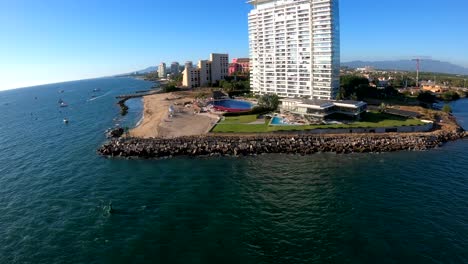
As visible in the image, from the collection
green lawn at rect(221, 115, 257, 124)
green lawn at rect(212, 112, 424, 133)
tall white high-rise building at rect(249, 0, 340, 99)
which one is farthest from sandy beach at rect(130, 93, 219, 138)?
tall white high-rise building at rect(249, 0, 340, 99)

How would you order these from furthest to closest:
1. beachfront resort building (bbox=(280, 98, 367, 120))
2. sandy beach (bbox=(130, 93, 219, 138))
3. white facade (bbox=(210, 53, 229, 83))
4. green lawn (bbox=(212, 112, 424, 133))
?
1. white facade (bbox=(210, 53, 229, 83))
2. beachfront resort building (bbox=(280, 98, 367, 120))
3. sandy beach (bbox=(130, 93, 219, 138))
4. green lawn (bbox=(212, 112, 424, 133))

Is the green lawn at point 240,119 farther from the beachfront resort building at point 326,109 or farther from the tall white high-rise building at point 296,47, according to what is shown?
the tall white high-rise building at point 296,47

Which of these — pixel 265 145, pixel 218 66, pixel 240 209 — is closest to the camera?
pixel 240 209

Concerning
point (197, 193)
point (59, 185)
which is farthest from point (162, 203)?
point (59, 185)

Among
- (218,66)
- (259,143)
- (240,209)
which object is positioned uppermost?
(218,66)

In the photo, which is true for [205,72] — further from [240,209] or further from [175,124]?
[240,209]

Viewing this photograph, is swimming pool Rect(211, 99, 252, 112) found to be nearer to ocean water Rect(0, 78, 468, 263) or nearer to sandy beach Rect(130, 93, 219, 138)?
sandy beach Rect(130, 93, 219, 138)

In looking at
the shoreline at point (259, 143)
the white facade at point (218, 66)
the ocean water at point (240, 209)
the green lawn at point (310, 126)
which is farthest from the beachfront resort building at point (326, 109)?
the white facade at point (218, 66)

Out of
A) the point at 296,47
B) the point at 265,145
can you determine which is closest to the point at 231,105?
the point at 296,47
